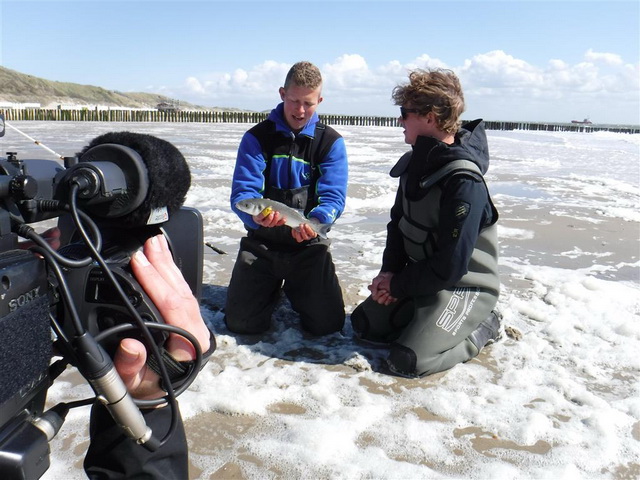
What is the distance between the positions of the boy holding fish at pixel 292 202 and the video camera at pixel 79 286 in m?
2.86

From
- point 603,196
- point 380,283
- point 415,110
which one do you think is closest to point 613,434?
point 380,283

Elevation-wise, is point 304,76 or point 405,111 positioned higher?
point 304,76

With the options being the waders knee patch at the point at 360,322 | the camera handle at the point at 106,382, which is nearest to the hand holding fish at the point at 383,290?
the waders knee patch at the point at 360,322

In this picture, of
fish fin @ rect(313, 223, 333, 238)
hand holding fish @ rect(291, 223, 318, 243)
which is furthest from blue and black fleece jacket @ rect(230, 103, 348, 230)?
hand holding fish @ rect(291, 223, 318, 243)

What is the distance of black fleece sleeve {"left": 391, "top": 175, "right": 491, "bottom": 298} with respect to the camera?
3857mm

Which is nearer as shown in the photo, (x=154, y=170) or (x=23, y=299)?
(x=23, y=299)

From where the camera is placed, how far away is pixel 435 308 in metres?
4.14

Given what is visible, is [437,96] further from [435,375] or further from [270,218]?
[435,375]

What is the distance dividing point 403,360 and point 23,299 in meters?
3.12

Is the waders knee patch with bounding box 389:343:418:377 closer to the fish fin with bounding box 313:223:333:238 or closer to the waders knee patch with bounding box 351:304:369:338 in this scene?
the waders knee patch with bounding box 351:304:369:338

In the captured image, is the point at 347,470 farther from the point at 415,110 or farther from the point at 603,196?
the point at 603,196

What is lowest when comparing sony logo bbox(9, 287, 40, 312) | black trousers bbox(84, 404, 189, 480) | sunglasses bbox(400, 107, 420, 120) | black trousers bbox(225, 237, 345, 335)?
black trousers bbox(225, 237, 345, 335)

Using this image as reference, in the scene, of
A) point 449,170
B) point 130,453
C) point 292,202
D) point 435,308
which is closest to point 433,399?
point 435,308

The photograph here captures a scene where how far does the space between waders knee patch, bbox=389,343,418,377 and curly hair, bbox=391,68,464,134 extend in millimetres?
1761
